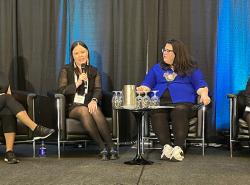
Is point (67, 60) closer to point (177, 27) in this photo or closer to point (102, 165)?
point (177, 27)

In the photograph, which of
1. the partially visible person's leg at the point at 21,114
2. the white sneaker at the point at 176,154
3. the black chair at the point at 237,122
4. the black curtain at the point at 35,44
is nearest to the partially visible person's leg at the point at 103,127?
the partially visible person's leg at the point at 21,114

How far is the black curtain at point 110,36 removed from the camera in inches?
208

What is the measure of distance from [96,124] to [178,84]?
2.91 feet

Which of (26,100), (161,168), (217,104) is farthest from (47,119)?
(217,104)

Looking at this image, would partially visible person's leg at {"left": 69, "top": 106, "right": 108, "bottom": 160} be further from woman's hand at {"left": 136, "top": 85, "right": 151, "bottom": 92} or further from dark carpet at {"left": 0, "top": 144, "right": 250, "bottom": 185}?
woman's hand at {"left": 136, "top": 85, "right": 151, "bottom": 92}

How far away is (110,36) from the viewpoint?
5.45 meters

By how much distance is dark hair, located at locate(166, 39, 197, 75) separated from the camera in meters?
4.51

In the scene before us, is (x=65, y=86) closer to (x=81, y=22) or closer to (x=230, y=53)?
(x=81, y=22)

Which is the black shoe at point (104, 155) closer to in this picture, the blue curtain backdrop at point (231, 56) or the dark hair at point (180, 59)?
the dark hair at point (180, 59)

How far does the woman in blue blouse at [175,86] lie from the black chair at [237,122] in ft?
0.95

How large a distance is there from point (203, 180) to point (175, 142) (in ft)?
3.23

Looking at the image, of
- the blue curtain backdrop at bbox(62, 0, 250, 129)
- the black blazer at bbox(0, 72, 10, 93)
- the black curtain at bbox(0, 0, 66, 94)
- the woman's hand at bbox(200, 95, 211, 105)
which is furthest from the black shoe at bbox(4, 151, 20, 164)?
the blue curtain backdrop at bbox(62, 0, 250, 129)

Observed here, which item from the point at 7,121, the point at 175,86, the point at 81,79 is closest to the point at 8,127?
the point at 7,121

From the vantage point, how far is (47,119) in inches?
188
